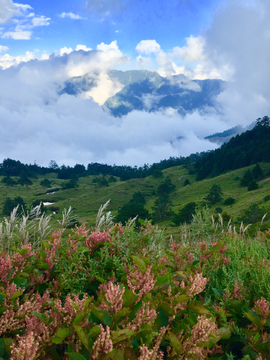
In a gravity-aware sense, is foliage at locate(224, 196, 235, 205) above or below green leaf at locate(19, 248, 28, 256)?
below

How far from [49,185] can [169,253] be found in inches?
4413

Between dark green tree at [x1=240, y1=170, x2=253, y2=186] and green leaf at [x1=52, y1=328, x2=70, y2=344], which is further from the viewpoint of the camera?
dark green tree at [x1=240, y1=170, x2=253, y2=186]

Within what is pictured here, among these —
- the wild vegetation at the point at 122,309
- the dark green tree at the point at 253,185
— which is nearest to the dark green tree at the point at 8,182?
the dark green tree at the point at 253,185

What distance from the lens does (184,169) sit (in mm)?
100812

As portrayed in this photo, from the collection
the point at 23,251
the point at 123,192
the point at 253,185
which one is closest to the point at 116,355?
the point at 23,251

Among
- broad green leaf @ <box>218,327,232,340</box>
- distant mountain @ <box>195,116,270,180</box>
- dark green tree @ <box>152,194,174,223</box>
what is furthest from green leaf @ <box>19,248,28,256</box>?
distant mountain @ <box>195,116,270,180</box>

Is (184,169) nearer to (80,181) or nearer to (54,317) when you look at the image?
(80,181)

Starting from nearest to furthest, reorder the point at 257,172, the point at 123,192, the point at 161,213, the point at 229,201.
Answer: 1. the point at 229,201
2. the point at 161,213
3. the point at 257,172
4. the point at 123,192

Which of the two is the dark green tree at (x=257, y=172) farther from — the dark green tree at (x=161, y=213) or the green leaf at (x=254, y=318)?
the green leaf at (x=254, y=318)

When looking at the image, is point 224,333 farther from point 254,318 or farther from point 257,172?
point 257,172

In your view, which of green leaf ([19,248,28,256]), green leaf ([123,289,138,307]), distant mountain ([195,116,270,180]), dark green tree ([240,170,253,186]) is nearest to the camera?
green leaf ([123,289,138,307])

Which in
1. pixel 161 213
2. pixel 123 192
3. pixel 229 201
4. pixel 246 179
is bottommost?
pixel 161 213

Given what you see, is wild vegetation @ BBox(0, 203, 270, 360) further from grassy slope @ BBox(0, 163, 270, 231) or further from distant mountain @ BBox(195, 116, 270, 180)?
distant mountain @ BBox(195, 116, 270, 180)

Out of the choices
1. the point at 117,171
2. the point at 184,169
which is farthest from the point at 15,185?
the point at 184,169
